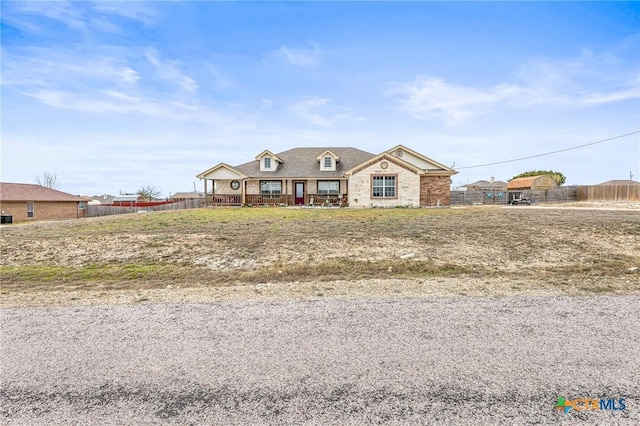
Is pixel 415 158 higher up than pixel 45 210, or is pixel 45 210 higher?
pixel 415 158

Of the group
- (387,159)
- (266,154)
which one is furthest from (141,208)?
(387,159)

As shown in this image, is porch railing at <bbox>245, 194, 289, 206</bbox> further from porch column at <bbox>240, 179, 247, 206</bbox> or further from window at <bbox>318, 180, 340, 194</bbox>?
window at <bbox>318, 180, 340, 194</bbox>

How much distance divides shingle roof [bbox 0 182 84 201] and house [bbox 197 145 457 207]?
2600 cm

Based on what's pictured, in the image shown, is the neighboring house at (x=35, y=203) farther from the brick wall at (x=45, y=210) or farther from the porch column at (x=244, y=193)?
the porch column at (x=244, y=193)

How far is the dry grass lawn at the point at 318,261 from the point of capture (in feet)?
20.5

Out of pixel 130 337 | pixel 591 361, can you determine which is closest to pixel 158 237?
pixel 130 337

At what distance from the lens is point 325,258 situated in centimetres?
916

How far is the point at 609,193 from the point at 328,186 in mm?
30091

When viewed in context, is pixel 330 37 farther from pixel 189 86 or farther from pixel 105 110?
pixel 105 110

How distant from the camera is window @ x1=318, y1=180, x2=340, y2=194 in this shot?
3128cm

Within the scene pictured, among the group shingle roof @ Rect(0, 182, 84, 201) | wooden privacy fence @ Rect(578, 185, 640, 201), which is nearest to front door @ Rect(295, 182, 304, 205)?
wooden privacy fence @ Rect(578, 185, 640, 201)

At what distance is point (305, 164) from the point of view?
33188 millimetres

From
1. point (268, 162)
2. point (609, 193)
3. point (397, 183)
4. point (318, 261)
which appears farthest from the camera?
point (609, 193)

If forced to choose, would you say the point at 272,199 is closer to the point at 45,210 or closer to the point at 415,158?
the point at 415,158
